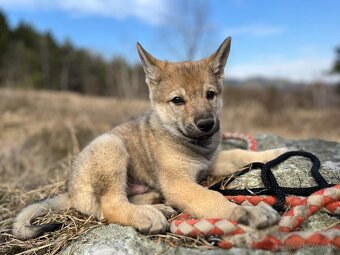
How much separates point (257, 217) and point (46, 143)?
660 centimetres

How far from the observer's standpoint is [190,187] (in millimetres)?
2977

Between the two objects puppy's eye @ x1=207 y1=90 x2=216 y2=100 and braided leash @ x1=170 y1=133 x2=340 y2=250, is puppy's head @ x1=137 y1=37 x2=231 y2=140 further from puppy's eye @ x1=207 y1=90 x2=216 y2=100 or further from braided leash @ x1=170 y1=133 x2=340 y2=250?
braided leash @ x1=170 y1=133 x2=340 y2=250

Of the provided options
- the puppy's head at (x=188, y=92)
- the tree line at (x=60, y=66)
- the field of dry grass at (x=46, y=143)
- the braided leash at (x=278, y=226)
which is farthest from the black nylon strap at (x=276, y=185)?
the tree line at (x=60, y=66)

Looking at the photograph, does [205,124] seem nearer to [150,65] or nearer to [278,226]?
[150,65]

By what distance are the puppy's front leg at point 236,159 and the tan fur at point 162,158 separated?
1 centimetres

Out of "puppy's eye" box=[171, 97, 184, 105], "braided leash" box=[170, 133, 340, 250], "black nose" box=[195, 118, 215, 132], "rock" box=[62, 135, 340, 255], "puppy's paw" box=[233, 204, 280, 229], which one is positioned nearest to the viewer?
"braided leash" box=[170, 133, 340, 250]

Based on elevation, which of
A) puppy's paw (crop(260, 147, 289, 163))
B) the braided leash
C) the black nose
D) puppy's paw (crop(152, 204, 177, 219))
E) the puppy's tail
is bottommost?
the puppy's tail

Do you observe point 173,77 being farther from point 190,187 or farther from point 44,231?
point 44,231

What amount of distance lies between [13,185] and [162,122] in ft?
7.61

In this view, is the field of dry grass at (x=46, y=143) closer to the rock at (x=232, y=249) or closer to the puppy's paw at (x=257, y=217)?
the rock at (x=232, y=249)

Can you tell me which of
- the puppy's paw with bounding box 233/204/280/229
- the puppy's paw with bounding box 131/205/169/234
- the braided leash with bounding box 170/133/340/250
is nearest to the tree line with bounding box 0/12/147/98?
the puppy's paw with bounding box 131/205/169/234

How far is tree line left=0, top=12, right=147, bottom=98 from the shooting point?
108 feet

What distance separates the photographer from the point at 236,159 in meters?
3.70

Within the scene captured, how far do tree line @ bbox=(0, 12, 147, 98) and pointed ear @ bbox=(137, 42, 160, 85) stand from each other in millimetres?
27549
